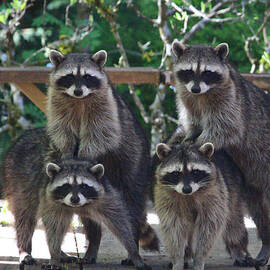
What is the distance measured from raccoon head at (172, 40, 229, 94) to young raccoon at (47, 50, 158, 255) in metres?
0.52

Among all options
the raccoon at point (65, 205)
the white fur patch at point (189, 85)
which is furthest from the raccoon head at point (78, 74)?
the white fur patch at point (189, 85)

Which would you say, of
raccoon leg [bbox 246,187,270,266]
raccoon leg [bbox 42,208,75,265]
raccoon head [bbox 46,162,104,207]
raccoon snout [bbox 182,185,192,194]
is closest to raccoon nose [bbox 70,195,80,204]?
raccoon head [bbox 46,162,104,207]

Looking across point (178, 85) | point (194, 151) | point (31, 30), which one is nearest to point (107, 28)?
point (31, 30)

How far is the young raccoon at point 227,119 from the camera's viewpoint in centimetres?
463

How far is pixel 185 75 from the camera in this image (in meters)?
4.70

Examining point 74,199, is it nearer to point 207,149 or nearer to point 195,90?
point 207,149

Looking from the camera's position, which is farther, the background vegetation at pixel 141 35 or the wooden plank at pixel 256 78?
the background vegetation at pixel 141 35

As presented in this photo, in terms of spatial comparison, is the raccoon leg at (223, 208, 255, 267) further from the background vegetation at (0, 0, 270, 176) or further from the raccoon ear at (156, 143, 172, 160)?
the background vegetation at (0, 0, 270, 176)

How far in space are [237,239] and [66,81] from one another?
4.96 feet

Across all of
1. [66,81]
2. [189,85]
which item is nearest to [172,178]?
[189,85]

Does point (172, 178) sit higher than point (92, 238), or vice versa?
point (172, 178)

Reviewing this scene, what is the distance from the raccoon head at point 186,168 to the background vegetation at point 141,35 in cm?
244

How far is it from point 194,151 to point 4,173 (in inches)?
56.4

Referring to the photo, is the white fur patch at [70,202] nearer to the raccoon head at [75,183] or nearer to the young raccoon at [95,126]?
the raccoon head at [75,183]
